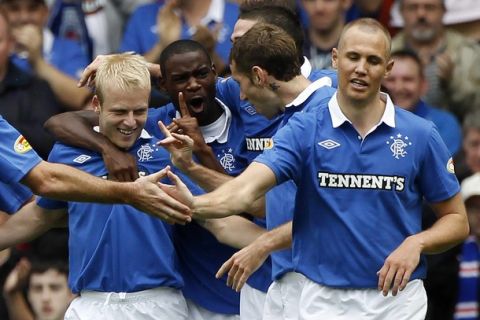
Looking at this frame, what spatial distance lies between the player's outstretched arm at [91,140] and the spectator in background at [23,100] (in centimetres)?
244

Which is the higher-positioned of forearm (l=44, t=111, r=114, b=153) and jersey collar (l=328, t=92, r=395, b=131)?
jersey collar (l=328, t=92, r=395, b=131)

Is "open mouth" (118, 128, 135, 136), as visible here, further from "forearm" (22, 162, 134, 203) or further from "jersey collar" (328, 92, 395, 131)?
"jersey collar" (328, 92, 395, 131)

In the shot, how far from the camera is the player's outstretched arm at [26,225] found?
853 centimetres

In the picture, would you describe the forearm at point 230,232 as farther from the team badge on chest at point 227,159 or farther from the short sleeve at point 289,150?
the short sleeve at point 289,150

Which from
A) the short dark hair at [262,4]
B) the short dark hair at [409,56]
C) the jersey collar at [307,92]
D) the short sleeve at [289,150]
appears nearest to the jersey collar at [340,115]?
the short sleeve at [289,150]

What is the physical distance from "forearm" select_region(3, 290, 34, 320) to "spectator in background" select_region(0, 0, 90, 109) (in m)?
1.77

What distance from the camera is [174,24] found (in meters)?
11.8

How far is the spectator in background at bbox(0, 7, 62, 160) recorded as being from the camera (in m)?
11.1

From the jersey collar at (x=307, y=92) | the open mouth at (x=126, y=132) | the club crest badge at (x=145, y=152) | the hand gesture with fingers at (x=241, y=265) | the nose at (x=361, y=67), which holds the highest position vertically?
the nose at (x=361, y=67)

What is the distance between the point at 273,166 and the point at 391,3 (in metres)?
5.17

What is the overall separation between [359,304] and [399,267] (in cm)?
36

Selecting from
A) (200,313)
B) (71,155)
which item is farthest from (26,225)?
(200,313)

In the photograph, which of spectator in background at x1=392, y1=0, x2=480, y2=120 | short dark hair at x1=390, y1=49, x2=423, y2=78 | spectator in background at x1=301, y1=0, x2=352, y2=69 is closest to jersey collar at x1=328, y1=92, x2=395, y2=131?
short dark hair at x1=390, y1=49, x2=423, y2=78

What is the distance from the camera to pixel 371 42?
25.7 ft
